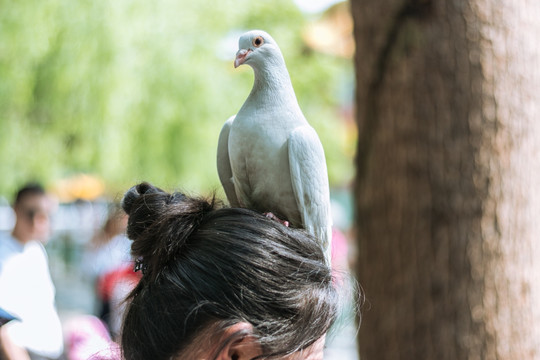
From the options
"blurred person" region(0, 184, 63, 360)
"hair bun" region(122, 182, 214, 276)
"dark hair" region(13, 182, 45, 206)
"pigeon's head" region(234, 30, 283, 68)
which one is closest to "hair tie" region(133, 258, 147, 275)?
"hair bun" region(122, 182, 214, 276)

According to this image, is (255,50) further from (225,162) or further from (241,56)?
(225,162)

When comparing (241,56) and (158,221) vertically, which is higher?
(241,56)

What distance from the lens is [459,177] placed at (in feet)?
7.76

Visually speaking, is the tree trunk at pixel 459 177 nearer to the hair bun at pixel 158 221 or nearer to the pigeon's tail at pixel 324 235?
the pigeon's tail at pixel 324 235

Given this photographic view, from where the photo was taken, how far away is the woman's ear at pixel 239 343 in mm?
1300

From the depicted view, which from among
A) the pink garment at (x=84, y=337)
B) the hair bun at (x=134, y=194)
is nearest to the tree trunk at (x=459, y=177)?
the hair bun at (x=134, y=194)

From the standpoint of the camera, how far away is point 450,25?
238cm

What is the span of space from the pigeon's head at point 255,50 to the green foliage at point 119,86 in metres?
3.80

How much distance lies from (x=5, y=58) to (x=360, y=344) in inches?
170

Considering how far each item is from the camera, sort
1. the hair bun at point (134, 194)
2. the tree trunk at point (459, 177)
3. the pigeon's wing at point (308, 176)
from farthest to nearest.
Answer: the tree trunk at point (459, 177) → the hair bun at point (134, 194) → the pigeon's wing at point (308, 176)

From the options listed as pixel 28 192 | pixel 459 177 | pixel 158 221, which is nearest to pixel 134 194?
pixel 158 221

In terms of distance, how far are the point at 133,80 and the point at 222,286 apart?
15.4ft

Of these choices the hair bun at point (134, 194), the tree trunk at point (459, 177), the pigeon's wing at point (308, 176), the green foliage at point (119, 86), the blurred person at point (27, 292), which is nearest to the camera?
the pigeon's wing at point (308, 176)

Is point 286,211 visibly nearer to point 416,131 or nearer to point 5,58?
point 416,131
